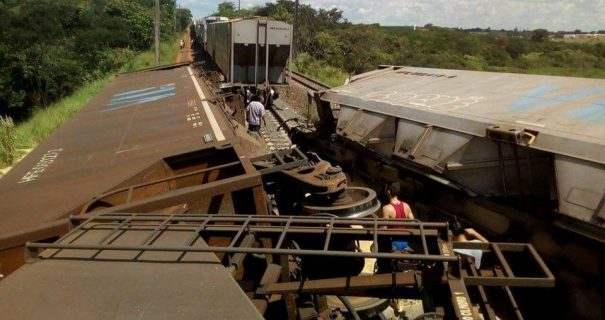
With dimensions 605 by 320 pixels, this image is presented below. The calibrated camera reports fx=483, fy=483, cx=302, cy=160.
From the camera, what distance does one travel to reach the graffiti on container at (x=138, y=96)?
998cm

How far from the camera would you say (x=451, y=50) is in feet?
168

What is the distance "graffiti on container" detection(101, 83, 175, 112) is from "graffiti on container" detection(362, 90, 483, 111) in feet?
14.7

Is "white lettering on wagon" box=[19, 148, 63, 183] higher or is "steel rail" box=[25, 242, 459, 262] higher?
"steel rail" box=[25, 242, 459, 262]

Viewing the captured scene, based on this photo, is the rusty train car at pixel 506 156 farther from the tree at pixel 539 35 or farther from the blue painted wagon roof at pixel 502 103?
the tree at pixel 539 35

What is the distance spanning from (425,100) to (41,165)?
6.39 metres

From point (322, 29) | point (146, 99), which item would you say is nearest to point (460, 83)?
point (146, 99)

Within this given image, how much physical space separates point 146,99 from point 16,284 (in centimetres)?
816

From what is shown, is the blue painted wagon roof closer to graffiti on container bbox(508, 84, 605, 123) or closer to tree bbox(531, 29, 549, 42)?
graffiti on container bbox(508, 84, 605, 123)

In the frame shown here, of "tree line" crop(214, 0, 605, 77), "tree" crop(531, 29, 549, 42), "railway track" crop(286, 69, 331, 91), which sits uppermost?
"tree" crop(531, 29, 549, 42)

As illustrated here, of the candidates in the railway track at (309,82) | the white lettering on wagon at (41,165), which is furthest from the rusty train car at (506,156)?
the railway track at (309,82)

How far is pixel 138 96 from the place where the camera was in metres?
10.9

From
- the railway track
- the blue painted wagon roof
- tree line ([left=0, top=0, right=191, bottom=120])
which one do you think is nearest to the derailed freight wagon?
the railway track

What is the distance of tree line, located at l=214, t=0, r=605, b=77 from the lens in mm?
35062

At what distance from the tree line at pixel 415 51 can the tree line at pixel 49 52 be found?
14.9 m
